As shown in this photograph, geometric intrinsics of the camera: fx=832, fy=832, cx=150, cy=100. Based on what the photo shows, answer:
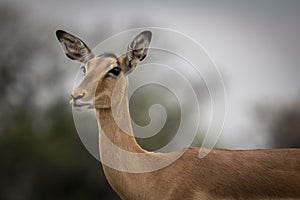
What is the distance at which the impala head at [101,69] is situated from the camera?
1027 centimetres

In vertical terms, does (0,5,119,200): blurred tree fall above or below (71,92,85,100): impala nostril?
below

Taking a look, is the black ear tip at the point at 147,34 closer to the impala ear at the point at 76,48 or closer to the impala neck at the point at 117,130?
the impala ear at the point at 76,48

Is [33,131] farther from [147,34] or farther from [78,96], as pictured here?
[78,96]

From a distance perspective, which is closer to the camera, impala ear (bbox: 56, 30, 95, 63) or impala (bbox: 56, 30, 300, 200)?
impala (bbox: 56, 30, 300, 200)

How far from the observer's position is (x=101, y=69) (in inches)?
414

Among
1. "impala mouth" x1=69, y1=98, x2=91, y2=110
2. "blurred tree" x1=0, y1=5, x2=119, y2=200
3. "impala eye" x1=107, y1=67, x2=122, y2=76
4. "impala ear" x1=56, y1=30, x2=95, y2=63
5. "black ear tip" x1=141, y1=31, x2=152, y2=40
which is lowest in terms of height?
"blurred tree" x1=0, y1=5, x2=119, y2=200

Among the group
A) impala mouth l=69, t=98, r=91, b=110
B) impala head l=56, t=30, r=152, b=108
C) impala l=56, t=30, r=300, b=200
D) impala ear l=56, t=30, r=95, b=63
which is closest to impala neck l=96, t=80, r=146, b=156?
impala l=56, t=30, r=300, b=200

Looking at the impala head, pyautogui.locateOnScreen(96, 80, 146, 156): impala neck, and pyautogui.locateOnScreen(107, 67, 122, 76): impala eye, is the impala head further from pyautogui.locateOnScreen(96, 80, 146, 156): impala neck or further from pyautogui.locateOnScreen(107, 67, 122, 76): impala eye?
pyautogui.locateOnScreen(96, 80, 146, 156): impala neck

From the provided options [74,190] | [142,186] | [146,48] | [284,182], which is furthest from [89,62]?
[74,190]

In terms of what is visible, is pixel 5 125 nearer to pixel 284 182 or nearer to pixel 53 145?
pixel 53 145

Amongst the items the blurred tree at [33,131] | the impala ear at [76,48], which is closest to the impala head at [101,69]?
the impala ear at [76,48]

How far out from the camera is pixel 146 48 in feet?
35.9

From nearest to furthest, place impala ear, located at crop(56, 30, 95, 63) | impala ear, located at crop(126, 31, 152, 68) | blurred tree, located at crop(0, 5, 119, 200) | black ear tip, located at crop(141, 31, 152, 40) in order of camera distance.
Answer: impala ear, located at crop(126, 31, 152, 68) < black ear tip, located at crop(141, 31, 152, 40) < impala ear, located at crop(56, 30, 95, 63) < blurred tree, located at crop(0, 5, 119, 200)

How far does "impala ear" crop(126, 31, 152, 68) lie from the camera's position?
35.5ft
